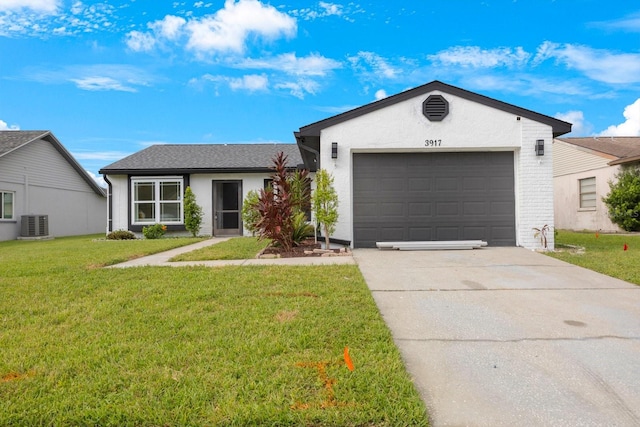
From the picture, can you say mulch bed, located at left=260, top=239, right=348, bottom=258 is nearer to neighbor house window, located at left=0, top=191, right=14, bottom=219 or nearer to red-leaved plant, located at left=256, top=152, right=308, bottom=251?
red-leaved plant, located at left=256, top=152, right=308, bottom=251

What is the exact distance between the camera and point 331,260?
7266 millimetres

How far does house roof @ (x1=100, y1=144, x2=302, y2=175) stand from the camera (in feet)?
47.1

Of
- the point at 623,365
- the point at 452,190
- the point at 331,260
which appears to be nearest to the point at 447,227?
the point at 452,190

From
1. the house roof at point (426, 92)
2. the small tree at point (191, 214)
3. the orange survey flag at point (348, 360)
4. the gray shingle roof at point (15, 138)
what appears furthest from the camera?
the gray shingle roof at point (15, 138)

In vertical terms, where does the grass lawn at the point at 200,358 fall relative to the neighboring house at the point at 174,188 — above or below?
below

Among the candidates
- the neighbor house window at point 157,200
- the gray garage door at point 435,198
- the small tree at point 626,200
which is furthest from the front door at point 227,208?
the small tree at point 626,200

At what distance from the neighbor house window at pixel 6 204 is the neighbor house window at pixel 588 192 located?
86.2 ft

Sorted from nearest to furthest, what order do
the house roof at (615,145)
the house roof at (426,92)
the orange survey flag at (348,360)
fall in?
the orange survey flag at (348,360) < the house roof at (426,92) < the house roof at (615,145)

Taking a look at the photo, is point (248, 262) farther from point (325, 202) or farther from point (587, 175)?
point (587, 175)

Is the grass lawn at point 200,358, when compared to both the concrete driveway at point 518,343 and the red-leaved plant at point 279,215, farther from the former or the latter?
the red-leaved plant at point 279,215

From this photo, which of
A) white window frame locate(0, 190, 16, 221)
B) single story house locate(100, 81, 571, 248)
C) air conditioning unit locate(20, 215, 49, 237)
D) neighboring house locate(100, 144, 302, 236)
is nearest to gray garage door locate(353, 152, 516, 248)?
single story house locate(100, 81, 571, 248)

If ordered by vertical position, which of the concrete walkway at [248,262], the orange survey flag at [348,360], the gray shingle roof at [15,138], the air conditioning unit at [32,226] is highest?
the gray shingle roof at [15,138]

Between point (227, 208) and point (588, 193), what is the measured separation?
17039mm

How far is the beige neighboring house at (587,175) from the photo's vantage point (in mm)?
16281
